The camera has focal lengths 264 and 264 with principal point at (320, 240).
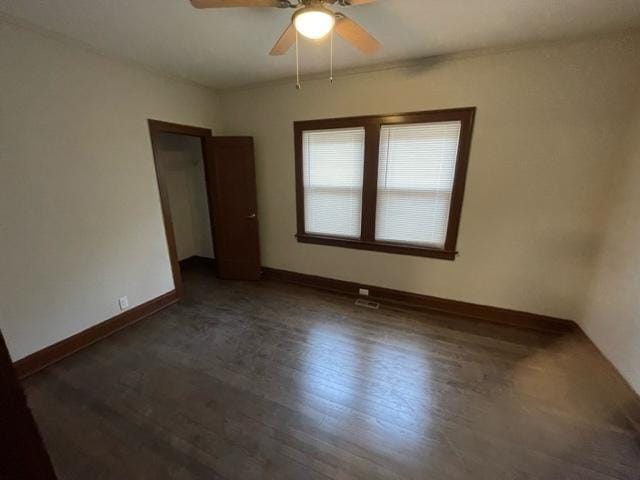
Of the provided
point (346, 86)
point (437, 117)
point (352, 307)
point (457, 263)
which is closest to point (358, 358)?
point (352, 307)

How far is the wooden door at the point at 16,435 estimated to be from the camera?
513mm

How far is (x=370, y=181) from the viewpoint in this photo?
9.42 ft

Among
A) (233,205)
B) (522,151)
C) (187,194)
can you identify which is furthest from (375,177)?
(187,194)

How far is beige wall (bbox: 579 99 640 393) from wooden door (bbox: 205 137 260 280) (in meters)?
3.47

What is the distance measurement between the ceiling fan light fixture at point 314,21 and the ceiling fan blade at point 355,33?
140 millimetres

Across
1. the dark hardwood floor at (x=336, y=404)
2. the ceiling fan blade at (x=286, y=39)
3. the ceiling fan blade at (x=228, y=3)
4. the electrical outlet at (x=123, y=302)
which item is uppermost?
the ceiling fan blade at (x=228, y=3)

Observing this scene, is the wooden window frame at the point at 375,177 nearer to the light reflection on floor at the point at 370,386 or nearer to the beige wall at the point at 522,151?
the beige wall at the point at 522,151

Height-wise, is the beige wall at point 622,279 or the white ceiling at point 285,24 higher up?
the white ceiling at point 285,24

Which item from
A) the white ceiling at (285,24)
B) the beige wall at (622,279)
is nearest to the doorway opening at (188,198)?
the white ceiling at (285,24)

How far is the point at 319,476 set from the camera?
1.37 metres

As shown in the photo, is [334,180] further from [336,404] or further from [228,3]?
[336,404]

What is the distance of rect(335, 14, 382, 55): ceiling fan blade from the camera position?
1.54 m

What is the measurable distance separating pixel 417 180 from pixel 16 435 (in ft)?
9.48

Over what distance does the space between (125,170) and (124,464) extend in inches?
91.5
